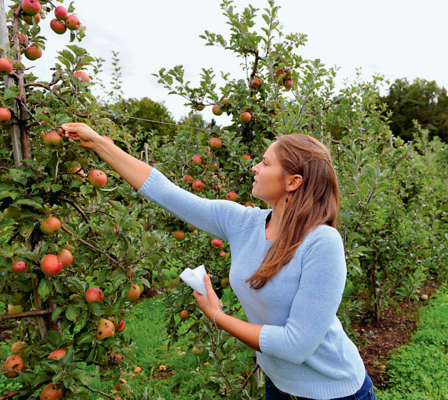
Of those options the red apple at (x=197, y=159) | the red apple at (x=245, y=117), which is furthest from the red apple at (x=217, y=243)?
the red apple at (x=245, y=117)

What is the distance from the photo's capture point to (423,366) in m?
3.00

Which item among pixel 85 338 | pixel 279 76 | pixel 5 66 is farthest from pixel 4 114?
pixel 279 76

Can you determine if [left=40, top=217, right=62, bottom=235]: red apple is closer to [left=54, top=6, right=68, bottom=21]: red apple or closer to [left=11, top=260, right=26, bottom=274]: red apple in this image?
[left=11, top=260, right=26, bottom=274]: red apple

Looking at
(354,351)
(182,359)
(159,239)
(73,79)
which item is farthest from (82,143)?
(182,359)

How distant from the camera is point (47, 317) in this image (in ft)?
5.20

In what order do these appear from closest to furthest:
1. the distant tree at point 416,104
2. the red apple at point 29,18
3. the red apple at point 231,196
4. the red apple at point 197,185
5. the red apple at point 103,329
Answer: the red apple at point 103,329 → the red apple at point 29,18 → the red apple at point 231,196 → the red apple at point 197,185 → the distant tree at point 416,104

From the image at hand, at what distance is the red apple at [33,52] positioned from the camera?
1.66m

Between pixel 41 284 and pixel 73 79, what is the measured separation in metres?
0.87

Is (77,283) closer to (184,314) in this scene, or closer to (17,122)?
(17,122)

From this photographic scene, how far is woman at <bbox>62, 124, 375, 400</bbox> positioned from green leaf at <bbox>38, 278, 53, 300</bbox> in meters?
0.57

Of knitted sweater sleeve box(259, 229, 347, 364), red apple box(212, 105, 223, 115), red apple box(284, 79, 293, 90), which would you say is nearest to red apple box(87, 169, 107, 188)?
knitted sweater sleeve box(259, 229, 347, 364)

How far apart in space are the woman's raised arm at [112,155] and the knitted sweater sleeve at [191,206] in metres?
0.04

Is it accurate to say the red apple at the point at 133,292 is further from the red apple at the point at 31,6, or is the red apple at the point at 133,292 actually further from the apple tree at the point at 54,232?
the red apple at the point at 31,6

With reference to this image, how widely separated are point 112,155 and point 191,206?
0.39 m
